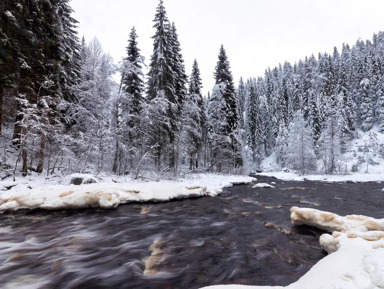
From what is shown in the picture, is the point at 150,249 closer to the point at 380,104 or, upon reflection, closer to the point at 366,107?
the point at 380,104

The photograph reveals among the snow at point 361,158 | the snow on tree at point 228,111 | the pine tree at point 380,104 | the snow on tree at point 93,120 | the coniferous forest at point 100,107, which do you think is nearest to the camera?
the coniferous forest at point 100,107

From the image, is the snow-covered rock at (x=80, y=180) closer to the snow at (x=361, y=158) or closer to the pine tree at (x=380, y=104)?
the snow at (x=361, y=158)

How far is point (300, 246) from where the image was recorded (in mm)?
5148

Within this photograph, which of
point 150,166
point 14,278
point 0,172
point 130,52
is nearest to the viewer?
point 14,278

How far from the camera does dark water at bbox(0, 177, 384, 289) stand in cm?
374

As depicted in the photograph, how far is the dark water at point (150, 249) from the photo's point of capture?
147 inches

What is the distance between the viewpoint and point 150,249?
5.03 meters

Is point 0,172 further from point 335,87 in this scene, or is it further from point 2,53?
point 335,87

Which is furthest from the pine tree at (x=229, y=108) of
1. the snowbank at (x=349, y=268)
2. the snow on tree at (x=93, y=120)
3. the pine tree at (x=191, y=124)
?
the snowbank at (x=349, y=268)

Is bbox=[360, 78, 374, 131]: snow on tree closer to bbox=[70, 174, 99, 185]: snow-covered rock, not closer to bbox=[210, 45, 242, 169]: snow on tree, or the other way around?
bbox=[210, 45, 242, 169]: snow on tree

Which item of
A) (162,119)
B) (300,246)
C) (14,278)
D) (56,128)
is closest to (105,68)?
(162,119)

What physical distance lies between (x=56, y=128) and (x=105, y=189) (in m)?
6.54

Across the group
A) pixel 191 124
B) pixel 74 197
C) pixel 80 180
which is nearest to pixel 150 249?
pixel 74 197

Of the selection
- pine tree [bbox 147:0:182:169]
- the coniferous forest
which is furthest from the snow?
pine tree [bbox 147:0:182:169]
